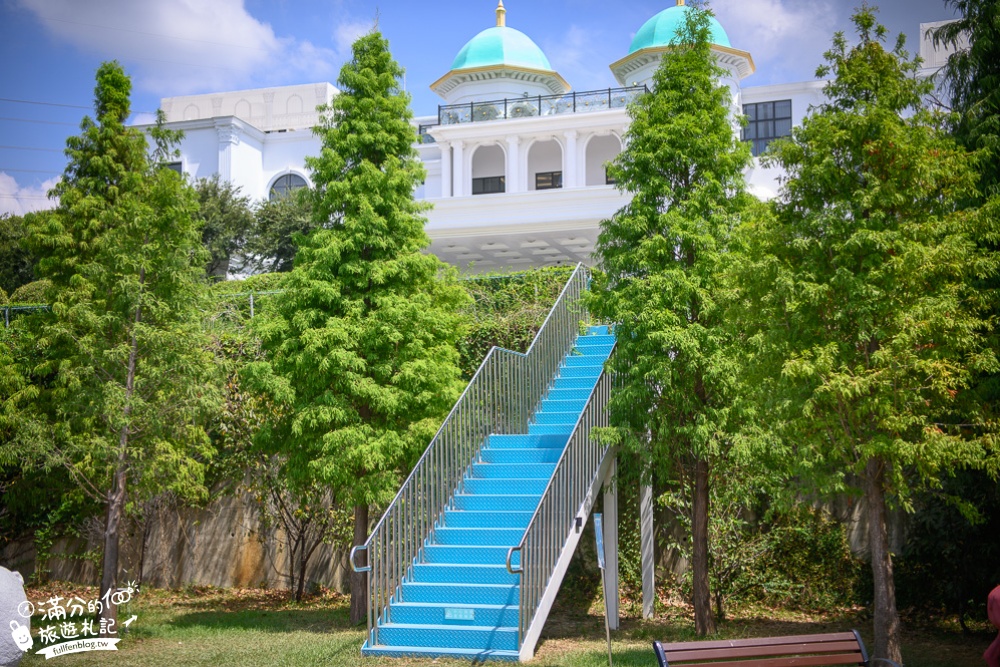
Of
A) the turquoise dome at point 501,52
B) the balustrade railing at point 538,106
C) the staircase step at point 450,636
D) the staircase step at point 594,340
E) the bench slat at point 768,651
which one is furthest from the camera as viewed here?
the turquoise dome at point 501,52

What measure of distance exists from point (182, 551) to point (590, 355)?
7.46 metres

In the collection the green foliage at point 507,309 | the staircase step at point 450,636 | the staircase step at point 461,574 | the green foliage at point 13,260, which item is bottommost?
the staircase step at point 450,636

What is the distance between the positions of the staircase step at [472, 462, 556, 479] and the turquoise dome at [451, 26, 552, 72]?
29.9 meters

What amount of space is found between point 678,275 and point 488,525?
3681 millimetres

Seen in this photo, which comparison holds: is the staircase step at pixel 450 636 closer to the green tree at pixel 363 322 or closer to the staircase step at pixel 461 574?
the staircase step at pixel 461 574

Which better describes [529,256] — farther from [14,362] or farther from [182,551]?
[14,362]

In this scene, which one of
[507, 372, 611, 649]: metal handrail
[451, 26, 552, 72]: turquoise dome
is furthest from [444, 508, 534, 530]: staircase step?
[451, 26, 552, 72]: turquoise dome

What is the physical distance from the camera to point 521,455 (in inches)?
489

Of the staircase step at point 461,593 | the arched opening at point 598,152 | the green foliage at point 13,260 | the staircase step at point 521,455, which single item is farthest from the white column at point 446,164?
the staircase step at point 461,593

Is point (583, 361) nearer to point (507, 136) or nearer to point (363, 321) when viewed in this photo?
point (363, 321)

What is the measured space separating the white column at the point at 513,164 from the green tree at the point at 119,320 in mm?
24057

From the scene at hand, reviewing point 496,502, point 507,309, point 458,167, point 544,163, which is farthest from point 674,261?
point 544,163

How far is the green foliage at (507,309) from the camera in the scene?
16.6 metres

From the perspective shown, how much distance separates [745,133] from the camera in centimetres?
3922
